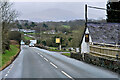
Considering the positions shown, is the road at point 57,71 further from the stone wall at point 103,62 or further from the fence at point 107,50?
the fence at point 107,50

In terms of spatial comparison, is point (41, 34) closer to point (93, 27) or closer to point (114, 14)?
point (114, 14)

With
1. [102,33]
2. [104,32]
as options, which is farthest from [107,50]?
[104,32]

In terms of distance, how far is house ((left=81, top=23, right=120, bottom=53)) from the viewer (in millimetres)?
23156

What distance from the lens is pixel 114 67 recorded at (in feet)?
46.7

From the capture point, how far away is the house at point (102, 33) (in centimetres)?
2316

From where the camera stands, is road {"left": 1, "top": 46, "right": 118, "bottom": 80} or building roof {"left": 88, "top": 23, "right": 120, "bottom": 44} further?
building roof {"left": 88, "top": 23, "right": 120, "bottom": 44}

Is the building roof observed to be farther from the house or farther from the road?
the road

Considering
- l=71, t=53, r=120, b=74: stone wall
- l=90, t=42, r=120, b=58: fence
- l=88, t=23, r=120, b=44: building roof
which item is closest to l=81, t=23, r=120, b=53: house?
l=88, t=23, r=120, b=44: building roof

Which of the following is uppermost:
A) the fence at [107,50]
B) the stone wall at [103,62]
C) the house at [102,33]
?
the house at [102,33]

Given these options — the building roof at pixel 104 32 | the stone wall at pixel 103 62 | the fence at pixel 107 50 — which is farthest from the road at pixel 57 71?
the building roof at pixel 104 32

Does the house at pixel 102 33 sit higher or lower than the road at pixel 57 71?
higher

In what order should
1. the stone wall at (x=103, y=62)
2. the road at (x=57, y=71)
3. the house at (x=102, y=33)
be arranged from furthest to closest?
1. the house at (x=102, y=33)
2. the stone wall at (x=103, y=62)
3. the road at (x=57, y=71)

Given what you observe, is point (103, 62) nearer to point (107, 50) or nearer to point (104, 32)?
point (107, 50)

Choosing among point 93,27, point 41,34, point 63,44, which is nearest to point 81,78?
point 93,27
